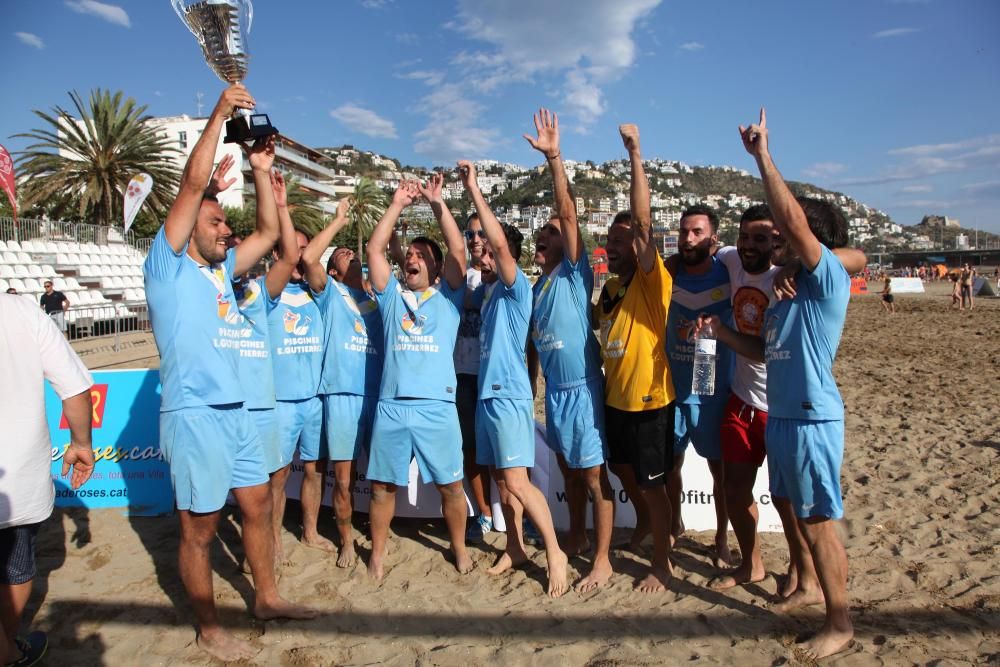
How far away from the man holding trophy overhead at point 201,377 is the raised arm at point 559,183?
170 centimetres

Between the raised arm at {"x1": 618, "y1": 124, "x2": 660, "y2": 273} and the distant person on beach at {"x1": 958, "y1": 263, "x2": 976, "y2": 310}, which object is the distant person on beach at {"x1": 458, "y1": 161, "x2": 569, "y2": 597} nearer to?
the raised arm at {"x1": 618, "y1": 124, "x2": 660, "y2": 273}

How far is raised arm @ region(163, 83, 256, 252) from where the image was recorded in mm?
2971

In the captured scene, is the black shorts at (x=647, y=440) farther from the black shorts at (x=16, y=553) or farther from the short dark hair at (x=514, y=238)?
the black shorts at (x=16, y=553)

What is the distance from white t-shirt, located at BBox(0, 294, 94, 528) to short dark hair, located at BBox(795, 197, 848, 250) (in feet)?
12.1

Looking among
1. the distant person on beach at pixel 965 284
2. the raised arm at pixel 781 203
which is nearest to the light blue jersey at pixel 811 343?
the raised arm at pixel 781 203

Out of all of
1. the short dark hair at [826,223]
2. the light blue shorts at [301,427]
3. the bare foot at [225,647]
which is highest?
the short dark hair at [826,223]

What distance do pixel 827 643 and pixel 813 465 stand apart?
894 mm

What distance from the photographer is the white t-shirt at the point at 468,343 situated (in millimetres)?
4680

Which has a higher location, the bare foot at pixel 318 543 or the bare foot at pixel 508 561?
the bare foot at pixel 318 543

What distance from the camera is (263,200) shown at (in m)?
3.69

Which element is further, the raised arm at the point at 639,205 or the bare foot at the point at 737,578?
the bare foot at the point at 737,578

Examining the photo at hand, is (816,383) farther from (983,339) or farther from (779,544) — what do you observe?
(983,339)

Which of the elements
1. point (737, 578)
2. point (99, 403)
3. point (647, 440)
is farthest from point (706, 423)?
point (99, 403)

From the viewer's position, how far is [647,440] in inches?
148
